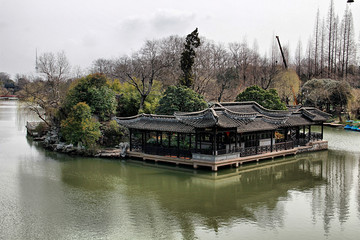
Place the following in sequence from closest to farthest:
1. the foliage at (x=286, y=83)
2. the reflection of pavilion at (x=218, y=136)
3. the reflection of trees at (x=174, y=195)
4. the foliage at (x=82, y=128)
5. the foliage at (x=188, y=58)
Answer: the reflection of trees at (x=174, y=195), the reflection of pavilion at (x=218, y=136), the foliage at (x=82, y=128), the foliage at (x=188, y=58), the foliage at (x=286, y=83)

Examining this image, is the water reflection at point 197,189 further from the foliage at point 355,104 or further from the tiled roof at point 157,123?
the foliage at point 355,104

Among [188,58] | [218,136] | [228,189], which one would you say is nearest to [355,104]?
[188,58]

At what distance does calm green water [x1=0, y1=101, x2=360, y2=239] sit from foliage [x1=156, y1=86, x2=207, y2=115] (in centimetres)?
512

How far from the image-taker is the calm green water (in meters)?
12.9

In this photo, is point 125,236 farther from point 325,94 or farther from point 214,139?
point 325,94

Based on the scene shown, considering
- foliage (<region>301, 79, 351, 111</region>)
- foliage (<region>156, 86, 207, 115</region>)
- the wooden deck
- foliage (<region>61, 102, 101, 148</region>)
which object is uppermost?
foliage (<region>301, 79, 351, 111</region>)

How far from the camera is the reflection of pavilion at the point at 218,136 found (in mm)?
21641

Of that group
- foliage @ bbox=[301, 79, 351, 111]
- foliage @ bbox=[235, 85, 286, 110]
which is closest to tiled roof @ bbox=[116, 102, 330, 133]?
foliage @ bbox=[235, 85, 286, 110]

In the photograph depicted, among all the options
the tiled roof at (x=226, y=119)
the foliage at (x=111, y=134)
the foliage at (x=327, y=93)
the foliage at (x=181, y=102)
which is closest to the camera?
the tiled roof at (x=226, y=119)

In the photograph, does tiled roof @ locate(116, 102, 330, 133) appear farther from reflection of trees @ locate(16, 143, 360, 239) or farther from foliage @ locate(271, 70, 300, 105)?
foliage @ locate(271, 70, 300, 105)

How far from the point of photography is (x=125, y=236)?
40.0ft

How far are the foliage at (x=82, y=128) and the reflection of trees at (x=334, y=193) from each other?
645 inches

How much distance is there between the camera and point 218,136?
74.5ft

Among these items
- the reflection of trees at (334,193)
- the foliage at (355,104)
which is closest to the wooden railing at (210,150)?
the reflection of trees at (334,193)
